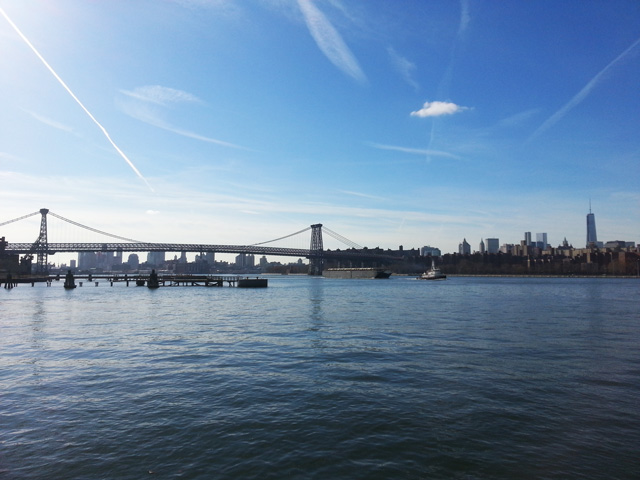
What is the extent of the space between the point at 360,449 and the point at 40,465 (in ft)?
22.4

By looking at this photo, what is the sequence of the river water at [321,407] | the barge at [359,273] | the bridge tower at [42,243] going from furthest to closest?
1. the barge at [359,273]
2. the bridge tower at [42,243]
3. the river water at [321,407]

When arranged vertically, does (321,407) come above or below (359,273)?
below

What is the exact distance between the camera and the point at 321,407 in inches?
474

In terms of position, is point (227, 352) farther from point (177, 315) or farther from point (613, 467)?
point (177, 315)

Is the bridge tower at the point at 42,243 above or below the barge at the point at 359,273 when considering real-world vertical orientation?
above

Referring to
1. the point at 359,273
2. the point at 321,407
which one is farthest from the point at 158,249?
the point at 321,407

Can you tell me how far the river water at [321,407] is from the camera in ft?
28.1

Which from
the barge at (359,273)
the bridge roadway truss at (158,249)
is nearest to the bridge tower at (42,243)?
the bridge roadway truss at (158,249)

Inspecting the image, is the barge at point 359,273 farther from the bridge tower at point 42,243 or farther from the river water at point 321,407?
the river water at point 321,407

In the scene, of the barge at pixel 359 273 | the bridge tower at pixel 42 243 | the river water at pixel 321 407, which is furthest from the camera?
the barge at pixel 359 273

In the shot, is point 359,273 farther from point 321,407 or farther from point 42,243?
point 321,407

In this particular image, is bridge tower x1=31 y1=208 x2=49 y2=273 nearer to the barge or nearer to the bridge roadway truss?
the bridge roadway truss

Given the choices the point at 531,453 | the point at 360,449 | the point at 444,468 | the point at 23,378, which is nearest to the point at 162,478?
the point at 360,449

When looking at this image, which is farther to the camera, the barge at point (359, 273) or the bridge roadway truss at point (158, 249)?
the barge at point (359, 273)
